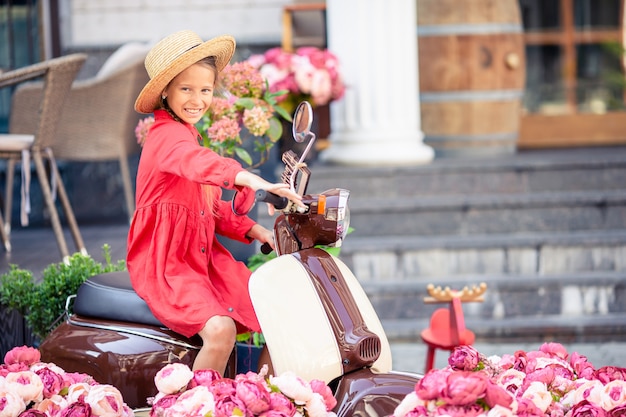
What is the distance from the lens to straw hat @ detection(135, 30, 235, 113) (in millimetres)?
2477

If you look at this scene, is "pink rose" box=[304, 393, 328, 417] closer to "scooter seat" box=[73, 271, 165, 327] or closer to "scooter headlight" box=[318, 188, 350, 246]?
"scooter headlight" box=[318, 188, 350, 246]

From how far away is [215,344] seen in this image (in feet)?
7.91

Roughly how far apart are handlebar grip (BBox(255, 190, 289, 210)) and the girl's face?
0.47 meters

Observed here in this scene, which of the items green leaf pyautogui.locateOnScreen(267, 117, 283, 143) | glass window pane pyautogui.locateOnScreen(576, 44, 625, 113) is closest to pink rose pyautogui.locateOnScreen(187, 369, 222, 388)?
green leaf pyautogui.locateOnScreen(267, 117, 283, 143)

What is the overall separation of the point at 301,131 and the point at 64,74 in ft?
8.38

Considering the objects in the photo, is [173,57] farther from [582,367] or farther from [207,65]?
[582,367]

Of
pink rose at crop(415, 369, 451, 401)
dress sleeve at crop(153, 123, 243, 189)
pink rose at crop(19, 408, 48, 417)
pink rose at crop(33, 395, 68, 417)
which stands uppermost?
dress sleeve at crop(153, 123, 243, 189)

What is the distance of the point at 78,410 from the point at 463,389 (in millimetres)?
797

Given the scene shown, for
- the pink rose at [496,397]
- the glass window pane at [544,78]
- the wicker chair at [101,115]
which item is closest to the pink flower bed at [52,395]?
the pink rose at [496,397]

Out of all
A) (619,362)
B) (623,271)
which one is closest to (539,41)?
(623,271)

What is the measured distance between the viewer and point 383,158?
5418 mm

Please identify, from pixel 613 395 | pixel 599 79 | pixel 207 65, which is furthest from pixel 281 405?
pixel 599 79

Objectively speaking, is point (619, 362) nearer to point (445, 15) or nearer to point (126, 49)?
point (445, 15)

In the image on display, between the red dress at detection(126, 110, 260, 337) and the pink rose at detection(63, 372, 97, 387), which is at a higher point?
the red dress at detection(126, 110, 260, 337)
